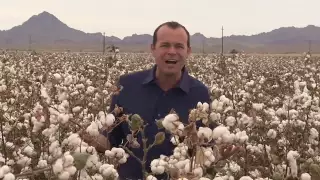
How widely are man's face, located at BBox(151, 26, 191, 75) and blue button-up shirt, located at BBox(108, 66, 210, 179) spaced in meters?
0.18

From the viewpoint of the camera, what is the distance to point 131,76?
482 cm

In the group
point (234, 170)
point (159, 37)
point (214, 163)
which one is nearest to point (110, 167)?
point (214, 163)

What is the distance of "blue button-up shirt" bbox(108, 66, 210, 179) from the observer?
449cm

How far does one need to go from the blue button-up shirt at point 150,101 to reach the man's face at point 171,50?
7.0 inches

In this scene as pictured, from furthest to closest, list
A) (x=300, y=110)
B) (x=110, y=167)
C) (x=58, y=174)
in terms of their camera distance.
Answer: (x=300, y=110) < (x=110, y=167) < (x=58, y=174)

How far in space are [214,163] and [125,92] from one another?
268 cm

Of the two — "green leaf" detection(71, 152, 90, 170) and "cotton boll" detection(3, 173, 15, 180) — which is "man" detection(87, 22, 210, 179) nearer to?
"cotton boll" detection(3, 173, 15, 180)

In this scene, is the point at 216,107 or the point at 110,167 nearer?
the point at 110,167

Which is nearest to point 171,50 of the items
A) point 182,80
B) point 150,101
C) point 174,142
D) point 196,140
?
point 182,80

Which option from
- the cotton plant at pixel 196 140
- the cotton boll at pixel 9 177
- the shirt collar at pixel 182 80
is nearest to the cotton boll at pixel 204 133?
the cotton plant at pixel 196 140

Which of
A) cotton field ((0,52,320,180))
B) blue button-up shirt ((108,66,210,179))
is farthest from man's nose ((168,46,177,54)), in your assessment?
cotton field ((0,52,320,180))

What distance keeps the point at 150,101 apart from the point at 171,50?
482 mm

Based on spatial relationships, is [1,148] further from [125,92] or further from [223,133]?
[223,133]

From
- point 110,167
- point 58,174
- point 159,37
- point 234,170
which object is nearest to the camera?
point 58,174
